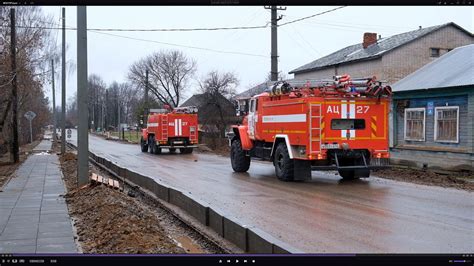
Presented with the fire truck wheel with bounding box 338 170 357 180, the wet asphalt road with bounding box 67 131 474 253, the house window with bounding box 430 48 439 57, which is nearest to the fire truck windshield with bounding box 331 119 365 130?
the wet asphalt road with bounding box 67 131 474 253

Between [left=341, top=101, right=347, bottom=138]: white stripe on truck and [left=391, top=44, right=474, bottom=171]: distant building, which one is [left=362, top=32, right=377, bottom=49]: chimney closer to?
[left=391, top=44, right=474, bottom=171]: distant building

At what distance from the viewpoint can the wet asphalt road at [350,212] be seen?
627 cm

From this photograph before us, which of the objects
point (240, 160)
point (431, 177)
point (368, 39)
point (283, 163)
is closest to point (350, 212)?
point (283, 163)

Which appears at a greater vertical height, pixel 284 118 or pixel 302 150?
pixel 284 118

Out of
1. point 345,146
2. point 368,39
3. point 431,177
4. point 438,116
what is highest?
point 368,39

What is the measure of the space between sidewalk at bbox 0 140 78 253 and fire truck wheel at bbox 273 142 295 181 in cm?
588

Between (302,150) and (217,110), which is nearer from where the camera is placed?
(302,150)

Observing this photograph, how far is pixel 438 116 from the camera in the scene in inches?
706

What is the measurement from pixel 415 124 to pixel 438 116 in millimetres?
1457

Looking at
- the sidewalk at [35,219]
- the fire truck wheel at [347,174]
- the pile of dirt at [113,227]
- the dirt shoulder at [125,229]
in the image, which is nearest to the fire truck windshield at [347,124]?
the fire truck wheel at [347,174]

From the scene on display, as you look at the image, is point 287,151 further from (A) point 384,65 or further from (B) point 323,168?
(A) point 384,65

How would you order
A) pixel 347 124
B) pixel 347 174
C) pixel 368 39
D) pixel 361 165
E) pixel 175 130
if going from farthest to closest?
1. pixel 368 39
2. pixel 175 130
3. pixel 347 174
4. pixel 361 165
5. pixel 347 124

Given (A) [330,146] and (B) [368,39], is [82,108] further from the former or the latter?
(B) [368,39]

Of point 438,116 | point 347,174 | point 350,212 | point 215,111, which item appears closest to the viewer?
point 350,212
